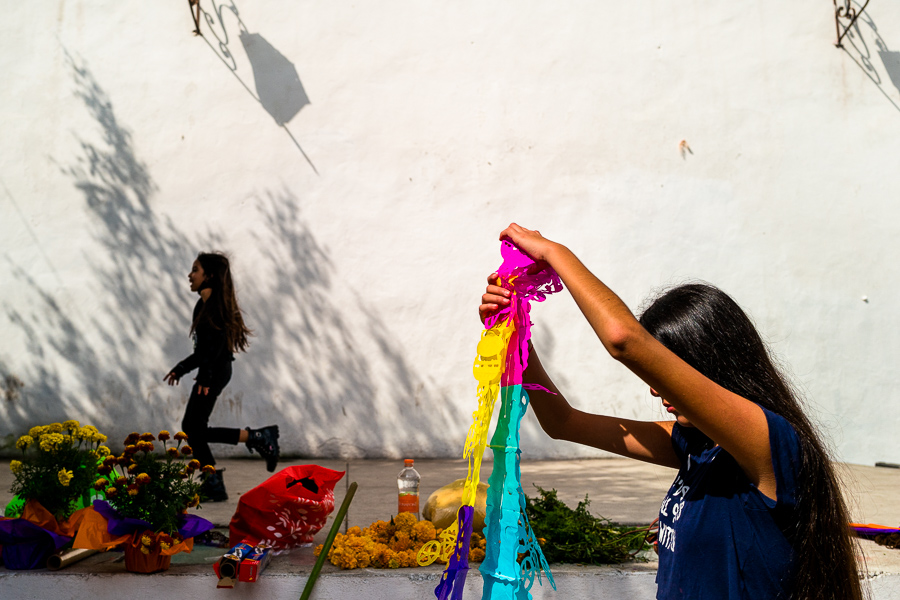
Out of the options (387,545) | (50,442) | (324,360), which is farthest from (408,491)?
(324,360)

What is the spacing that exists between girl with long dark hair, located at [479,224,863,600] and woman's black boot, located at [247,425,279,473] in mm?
4161

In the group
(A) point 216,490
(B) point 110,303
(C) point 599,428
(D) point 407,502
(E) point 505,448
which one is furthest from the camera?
(B) point 110,303

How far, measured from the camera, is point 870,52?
7094 mm

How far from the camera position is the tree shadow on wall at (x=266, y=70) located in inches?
265

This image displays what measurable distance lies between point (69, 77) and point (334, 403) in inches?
156

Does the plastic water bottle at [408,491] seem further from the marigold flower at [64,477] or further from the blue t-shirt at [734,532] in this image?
the blue t-shirt at [734,532]

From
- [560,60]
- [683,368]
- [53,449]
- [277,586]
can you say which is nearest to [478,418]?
[683,368]

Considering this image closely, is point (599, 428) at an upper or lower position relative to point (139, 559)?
upper

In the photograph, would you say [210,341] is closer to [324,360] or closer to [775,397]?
[324,360]

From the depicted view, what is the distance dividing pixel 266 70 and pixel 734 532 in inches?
254

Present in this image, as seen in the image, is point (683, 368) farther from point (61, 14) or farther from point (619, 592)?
point (61, 14)

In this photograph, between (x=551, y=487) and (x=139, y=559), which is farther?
(x=551, y=487)

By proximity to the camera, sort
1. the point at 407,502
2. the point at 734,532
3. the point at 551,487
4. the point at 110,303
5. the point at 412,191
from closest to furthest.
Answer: the point at 734,532, the point at 407,502, the point at 551,487, the point at 110,303, the point at 412,191

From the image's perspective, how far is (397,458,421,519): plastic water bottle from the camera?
3.78 metres
